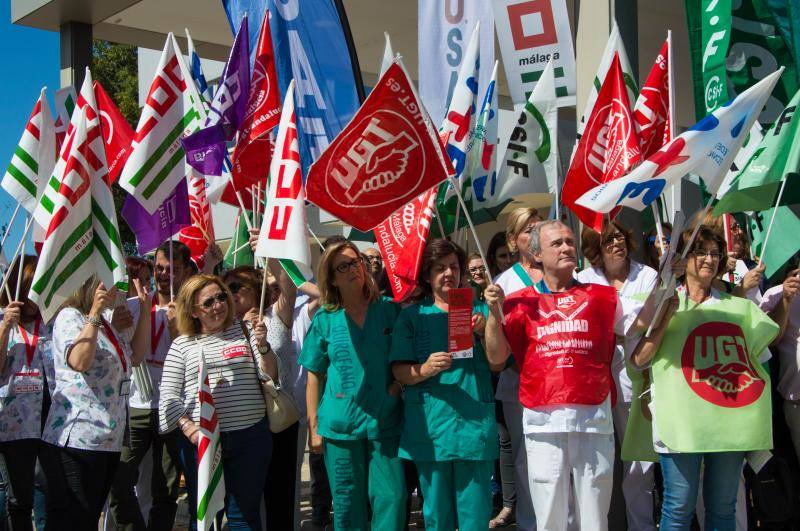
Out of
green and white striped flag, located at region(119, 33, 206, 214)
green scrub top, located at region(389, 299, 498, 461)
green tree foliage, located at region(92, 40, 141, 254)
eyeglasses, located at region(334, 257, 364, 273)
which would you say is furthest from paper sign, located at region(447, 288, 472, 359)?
green tree foliage, located at region(92, 40, 141, 254)

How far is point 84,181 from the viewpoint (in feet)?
20.7

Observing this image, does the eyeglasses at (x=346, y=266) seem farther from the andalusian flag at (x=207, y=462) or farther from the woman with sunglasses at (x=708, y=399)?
the woman with sunglasses at (x=708, y=399)

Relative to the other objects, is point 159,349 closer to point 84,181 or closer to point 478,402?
point 84,181

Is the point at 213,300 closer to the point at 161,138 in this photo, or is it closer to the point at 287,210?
the point at 287,210

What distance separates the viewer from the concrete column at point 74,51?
36.5ft

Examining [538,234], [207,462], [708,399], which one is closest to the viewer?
[708,399]

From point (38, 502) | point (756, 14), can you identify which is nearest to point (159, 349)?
point (38, 502)

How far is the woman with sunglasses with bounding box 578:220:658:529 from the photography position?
6332mm

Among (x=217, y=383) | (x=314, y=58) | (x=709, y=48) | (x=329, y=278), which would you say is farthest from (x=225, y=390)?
(x=709, y=48)

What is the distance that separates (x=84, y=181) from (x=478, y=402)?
2.77m

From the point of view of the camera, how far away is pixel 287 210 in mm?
5910

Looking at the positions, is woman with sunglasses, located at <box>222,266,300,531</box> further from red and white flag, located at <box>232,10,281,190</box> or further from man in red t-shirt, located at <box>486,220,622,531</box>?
man in red t-shirt, located at <box>486,220,622,531</box>

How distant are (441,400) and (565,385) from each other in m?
0.69

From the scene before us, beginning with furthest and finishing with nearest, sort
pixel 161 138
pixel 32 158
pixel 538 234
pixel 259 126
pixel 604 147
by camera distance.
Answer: pixel 32 158 → pixel 161 138 → pixel 259 126 → pixel 604 147 → pixel 538 234
